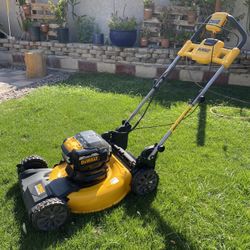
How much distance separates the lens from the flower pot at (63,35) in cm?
812

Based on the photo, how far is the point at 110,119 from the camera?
5.01 meters

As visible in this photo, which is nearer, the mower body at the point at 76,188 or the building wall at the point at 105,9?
the mower body at the point at 76,188

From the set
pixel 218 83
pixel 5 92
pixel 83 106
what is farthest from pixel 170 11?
pixel 5 92

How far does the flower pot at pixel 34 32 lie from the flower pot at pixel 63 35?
64 cm

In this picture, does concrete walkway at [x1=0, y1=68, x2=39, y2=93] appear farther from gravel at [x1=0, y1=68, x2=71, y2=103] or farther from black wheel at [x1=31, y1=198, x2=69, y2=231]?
black wheel at [x1=31, y1=198, x2=69, y2=231]

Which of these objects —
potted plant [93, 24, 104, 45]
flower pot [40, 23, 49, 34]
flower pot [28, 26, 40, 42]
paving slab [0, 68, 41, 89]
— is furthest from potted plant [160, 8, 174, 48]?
flower pot [28, 26, 40, 42]

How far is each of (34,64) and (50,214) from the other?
5.28 metres

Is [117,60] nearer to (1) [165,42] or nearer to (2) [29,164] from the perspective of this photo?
(1) [165,42]

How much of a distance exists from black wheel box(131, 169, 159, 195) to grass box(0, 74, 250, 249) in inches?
3.3

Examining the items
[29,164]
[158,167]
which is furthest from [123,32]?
[29,164]

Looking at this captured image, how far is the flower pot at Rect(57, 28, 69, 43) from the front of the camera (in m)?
8.12

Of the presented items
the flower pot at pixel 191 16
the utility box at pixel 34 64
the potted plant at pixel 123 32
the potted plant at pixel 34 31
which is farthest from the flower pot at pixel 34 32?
the flower pot at pixel 191 16

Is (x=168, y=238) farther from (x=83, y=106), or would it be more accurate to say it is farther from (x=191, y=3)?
(x=191, y=3)

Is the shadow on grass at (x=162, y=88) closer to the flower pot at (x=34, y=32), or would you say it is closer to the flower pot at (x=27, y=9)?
the flower pot at (x=34, y=32)
